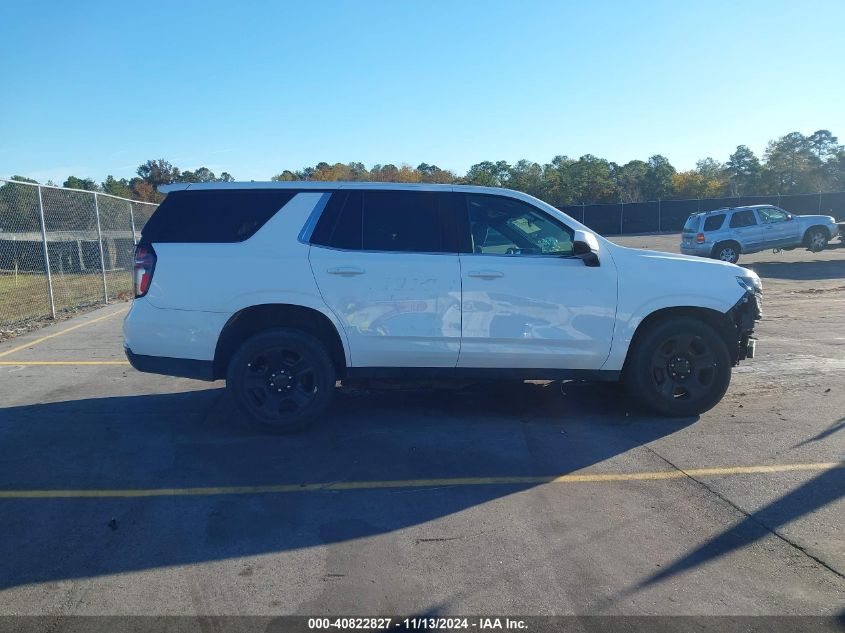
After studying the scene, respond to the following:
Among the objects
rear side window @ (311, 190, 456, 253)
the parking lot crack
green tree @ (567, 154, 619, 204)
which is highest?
green tree @ (567, 154, 619, 204)

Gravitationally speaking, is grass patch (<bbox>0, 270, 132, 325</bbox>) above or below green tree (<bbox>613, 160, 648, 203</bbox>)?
below

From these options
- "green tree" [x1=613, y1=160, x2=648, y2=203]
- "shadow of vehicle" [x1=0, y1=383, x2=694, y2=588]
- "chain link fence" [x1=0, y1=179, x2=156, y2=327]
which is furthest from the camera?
"green tree" [x1=613, y1=160, x2=648, y2=203]

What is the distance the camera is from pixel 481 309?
18.7 feet

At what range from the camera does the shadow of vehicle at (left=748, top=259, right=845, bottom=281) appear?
18.9m

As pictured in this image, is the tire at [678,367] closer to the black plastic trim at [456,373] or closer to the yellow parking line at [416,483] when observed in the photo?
the black plastic trim at [456,373]

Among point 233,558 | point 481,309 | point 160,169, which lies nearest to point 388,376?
point 481,309

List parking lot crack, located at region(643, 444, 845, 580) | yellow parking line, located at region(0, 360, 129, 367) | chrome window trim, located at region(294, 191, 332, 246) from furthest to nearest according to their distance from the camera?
yellow parking line, located at region(0, 360, 129, 367) < chrome window trim, located at region(294, 191, 332, 246) < parking lot crack, located at region(643, 444, 845, 580)

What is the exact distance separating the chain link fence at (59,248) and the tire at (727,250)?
18.1 metres

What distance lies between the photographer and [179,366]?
5703 millimetres

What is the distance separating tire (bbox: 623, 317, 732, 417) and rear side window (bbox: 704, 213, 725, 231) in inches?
702

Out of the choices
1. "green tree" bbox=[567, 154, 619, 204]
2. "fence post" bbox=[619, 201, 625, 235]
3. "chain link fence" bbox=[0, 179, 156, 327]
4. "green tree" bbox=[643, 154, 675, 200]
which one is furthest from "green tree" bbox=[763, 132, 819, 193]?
"chain link fence" bbox=[0, 179, 156, 327]

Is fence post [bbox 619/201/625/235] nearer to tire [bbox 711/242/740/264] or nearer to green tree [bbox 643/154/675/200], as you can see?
green tree [bbox 643/154/675/200]

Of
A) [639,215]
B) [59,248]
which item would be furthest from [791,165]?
[59,248]

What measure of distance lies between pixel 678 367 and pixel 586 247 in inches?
57.5
